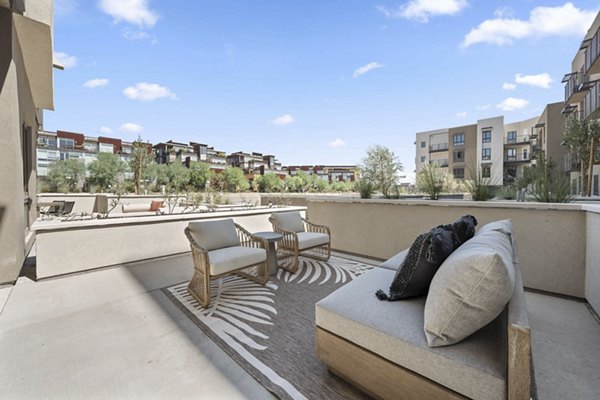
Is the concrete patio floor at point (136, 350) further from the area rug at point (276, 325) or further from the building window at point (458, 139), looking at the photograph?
the building window at point (458, 139)

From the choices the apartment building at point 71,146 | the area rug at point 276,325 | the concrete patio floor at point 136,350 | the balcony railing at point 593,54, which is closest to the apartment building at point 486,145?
the balcony railing at point 593,54

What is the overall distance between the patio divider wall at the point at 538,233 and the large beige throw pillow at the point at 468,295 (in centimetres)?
231

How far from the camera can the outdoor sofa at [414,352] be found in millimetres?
1004

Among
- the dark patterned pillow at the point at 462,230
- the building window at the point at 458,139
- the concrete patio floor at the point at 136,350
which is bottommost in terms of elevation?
the concrete patio floor at the point at 136,350

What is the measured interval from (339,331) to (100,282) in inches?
131

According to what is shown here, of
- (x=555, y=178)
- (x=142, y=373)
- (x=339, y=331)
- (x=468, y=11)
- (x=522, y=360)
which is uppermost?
(x=468, y=11)

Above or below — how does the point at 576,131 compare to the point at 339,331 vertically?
above

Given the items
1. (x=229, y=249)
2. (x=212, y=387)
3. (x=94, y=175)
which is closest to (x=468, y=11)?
(x=229, y=249)

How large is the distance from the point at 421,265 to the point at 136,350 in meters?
2.10

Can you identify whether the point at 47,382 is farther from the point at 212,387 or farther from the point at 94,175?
the point at 94,175

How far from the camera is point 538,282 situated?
10.1 ft

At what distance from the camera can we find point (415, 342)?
1.24 metres

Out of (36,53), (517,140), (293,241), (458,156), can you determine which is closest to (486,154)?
(458,156)

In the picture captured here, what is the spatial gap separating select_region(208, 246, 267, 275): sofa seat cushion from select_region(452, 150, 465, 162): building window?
28606 mm
